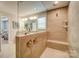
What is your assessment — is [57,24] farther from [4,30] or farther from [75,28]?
[4,30]

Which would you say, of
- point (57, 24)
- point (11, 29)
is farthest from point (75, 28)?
point (57, 24)

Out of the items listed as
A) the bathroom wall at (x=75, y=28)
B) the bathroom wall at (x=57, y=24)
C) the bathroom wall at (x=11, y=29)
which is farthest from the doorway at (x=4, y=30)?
the bathroom wall at (x=57, y=24)

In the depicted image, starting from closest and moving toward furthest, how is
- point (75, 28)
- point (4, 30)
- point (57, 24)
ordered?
point (4, 30) < point (75, 28) < point (57, 24)

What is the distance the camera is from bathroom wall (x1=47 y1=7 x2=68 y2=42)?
3.01 m

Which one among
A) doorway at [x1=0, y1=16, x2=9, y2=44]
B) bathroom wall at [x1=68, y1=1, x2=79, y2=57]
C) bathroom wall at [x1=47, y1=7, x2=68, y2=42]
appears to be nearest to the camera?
doorway at [x1=0, y1=16, x2=9, y2=44]

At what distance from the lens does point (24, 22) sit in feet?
4.43

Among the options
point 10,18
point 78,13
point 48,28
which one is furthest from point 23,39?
point 48,28

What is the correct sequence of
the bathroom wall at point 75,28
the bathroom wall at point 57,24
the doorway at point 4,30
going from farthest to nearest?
1. the bathroom wall at point 57,24
2. the bathroom wall at point 75,28
3. the doorway at point 4,30

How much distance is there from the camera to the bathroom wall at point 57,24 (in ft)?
9.88

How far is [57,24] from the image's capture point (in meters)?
3.12

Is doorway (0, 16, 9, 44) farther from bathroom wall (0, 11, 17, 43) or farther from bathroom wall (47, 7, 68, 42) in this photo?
bathroom wall (47, 7, 68, 42)

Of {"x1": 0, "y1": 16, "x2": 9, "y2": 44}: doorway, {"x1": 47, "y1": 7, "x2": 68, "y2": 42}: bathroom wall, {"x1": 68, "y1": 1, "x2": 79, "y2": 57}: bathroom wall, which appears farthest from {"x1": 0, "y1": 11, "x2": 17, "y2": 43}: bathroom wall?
{"x1": 47, "y1": 7, "x2": 68, "y2": 42}: bathroom wall

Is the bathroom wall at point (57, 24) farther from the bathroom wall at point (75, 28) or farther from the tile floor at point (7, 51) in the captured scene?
the tile floor at point (7, 51)

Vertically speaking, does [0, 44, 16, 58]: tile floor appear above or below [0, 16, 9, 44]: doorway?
below
